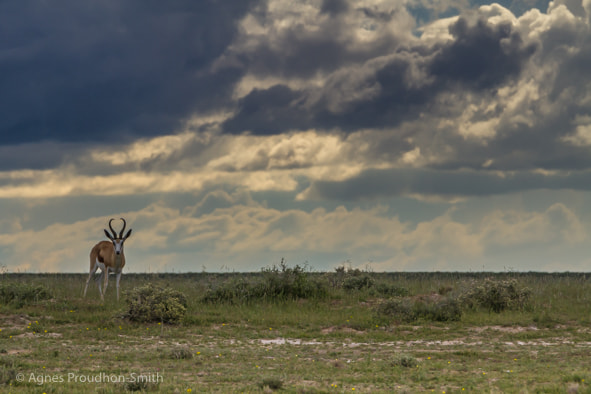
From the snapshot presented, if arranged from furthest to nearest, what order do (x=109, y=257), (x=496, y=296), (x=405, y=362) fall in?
(x=109, y=257) → (x=496, y=296) → (x=405, y=362)

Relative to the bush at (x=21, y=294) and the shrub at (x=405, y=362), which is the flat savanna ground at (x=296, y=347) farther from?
the bush at (x=21, y=294)

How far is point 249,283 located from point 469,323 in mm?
9853

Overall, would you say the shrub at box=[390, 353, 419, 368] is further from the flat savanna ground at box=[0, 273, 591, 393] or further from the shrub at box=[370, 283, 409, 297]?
the shrub at box=[370, 283, 409, 297]

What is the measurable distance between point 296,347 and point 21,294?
1308cm

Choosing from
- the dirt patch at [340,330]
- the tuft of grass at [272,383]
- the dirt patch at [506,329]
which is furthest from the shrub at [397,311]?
the tuft of grass at [272,383]

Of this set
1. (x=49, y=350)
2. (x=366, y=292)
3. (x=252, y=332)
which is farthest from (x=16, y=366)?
(x=366, y=292)

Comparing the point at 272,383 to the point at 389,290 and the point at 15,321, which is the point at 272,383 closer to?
the point at 15,321

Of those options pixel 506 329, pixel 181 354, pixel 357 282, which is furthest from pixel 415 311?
pixel 181 354

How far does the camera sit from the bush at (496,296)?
81.2 feet

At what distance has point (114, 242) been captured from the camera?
87.8ft

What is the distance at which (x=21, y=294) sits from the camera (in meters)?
24.5

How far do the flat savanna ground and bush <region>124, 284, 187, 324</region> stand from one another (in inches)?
12.1

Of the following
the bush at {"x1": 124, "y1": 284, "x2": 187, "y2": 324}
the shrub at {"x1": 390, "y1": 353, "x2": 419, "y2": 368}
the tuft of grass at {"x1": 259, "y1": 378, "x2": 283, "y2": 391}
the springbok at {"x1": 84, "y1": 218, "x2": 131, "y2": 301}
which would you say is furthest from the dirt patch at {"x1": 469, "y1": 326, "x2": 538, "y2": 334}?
the springbok at {"x1": 84, "y1": 218, "x2": 131, "y2": 301}

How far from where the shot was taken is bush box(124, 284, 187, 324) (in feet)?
70.7
